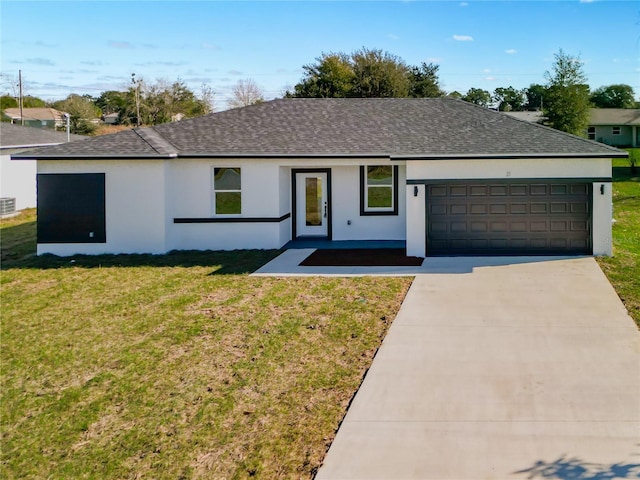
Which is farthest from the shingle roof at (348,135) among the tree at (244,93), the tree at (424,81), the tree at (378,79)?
the tree at (244,93)

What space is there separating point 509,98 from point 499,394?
7863 centimetres

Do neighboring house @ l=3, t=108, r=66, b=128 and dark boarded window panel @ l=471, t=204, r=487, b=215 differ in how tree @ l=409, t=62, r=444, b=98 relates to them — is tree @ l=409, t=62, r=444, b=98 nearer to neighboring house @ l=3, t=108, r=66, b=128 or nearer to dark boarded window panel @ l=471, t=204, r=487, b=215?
dark boarded window panel @ l=471, t=204, r=487, b=215

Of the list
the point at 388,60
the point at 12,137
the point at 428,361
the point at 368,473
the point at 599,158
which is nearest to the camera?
the point at 368,473

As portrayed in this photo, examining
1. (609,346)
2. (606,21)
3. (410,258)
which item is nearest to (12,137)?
(410,258)

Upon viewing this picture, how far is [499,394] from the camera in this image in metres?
6.74

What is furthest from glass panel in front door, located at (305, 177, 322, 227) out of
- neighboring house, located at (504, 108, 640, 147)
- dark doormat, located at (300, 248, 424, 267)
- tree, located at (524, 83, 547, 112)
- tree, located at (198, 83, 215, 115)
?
tree, located at (524, 83, 547, 112)

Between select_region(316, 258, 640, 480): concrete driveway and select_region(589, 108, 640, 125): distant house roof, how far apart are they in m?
46.7

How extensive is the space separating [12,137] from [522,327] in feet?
93.1

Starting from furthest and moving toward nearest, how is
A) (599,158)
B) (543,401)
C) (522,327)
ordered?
(599,158) → (522,327) → (543,401)

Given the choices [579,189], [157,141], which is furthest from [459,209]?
[157,141]

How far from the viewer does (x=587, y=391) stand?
22.1 ft

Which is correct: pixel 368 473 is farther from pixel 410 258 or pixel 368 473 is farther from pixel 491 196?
pixel 491 196

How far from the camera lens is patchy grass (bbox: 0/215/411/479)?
5.64m

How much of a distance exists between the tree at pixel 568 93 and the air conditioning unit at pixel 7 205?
34.1m
